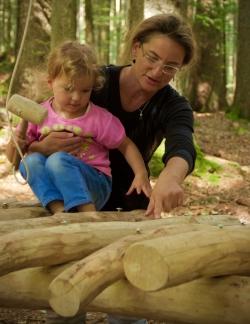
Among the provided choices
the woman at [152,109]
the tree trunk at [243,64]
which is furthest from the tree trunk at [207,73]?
the woman at [152,109]

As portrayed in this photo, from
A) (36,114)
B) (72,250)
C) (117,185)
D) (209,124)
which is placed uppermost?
(36,114)

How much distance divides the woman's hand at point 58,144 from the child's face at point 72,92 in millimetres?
154

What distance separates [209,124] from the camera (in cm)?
1195

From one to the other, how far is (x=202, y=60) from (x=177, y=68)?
37.5 ft

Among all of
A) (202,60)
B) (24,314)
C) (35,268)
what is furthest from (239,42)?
(35,268)

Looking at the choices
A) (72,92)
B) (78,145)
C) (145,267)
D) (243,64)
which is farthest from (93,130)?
(243,64)

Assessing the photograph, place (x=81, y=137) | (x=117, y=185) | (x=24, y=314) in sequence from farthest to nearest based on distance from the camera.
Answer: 1. (x=24, y=314)
2. (x=117, y=185)
3. (x=81, y=137)

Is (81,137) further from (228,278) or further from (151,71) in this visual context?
(228,278)

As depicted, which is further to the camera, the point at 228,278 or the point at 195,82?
the point at 195,82

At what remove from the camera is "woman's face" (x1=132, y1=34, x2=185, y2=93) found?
302 centimetres

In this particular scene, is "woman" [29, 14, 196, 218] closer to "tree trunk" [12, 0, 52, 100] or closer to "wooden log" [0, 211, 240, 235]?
"wooden log" [0, 211, 240, 235]

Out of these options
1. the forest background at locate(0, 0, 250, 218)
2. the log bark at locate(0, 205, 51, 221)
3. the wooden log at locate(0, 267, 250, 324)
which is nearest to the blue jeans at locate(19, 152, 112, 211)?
the log bark at locate(0, 205, 51, 221)

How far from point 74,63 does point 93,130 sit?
402mm

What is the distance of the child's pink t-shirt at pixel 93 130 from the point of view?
3.15 meters
